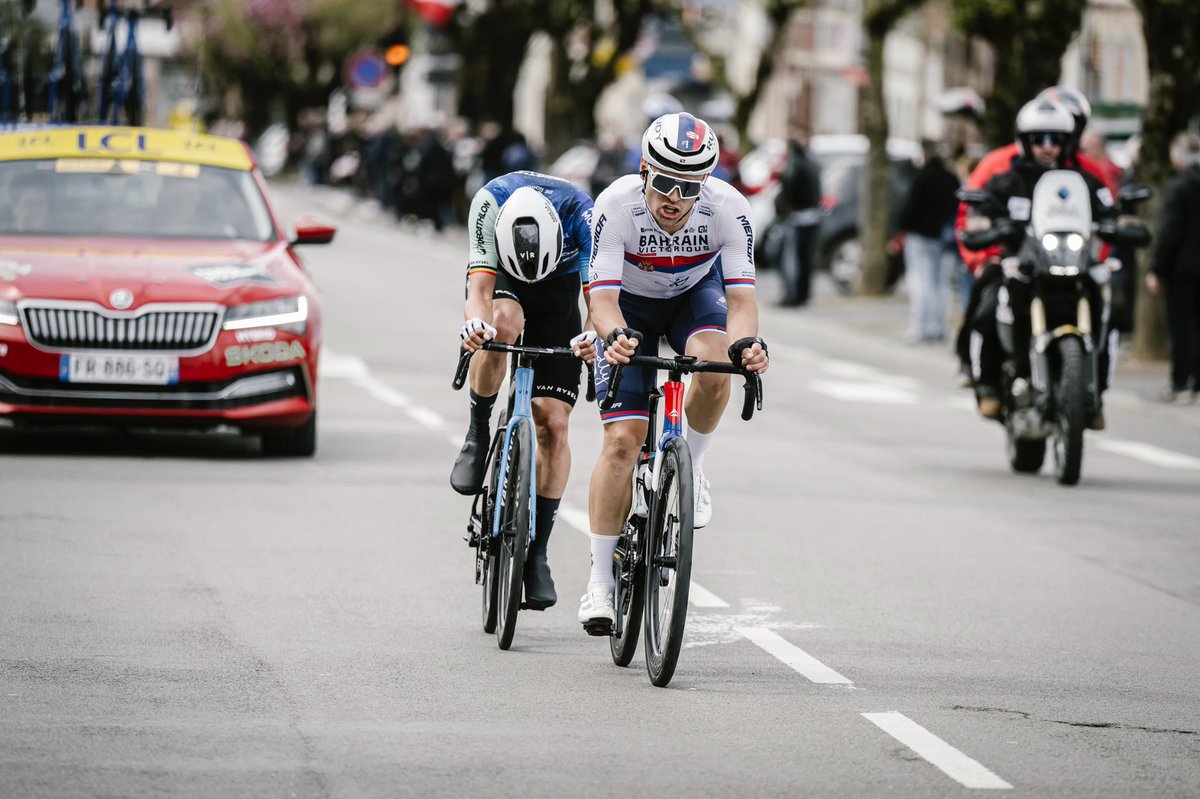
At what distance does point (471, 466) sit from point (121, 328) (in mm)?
4377

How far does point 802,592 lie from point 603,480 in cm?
191

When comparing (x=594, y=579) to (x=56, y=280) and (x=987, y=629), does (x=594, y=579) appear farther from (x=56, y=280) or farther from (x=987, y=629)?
(x=56, y=280)

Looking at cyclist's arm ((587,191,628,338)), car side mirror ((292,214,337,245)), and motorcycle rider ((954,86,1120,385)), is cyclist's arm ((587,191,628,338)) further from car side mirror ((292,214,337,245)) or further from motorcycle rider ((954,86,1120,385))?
motorcycle rider ((954,86,1120,385))

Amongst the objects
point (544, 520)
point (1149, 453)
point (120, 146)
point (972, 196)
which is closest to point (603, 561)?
point (544, 520)

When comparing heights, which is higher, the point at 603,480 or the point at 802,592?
the point at 603,480

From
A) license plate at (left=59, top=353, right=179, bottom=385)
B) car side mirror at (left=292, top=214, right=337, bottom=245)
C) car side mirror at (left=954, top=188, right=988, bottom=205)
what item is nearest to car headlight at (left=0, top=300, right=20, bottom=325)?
license plate at (left=59, top=353, right=179, bottom=385)

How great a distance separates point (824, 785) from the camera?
6344 millimetres

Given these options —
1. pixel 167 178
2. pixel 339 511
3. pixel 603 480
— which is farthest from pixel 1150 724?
pixel 167 178

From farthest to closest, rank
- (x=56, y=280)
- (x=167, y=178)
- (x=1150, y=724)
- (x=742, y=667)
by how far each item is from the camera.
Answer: (x=167, y=178) < (x=56, y=280) < (x=742, y=667) < (x=1150, y=724)

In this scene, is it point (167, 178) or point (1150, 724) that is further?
point (167, 178)

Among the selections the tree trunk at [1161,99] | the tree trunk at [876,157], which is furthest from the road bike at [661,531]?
the tree trunk at [876,157]

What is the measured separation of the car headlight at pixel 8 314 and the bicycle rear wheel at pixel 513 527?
206 inches

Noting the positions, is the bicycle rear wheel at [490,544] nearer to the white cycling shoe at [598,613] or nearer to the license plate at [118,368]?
the white cycling shoe at [598,613]

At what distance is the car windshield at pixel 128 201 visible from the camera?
46.1ft
